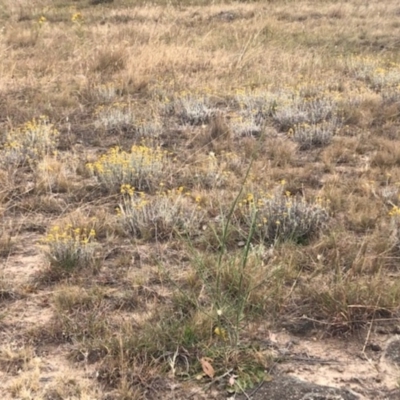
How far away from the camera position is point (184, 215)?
14.1ft

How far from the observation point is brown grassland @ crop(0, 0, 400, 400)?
Answer: 290 centimetres

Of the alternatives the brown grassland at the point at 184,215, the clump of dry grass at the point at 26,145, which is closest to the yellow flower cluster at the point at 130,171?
the brown grassland at the point at 184,215

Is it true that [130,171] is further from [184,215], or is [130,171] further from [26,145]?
[26,145]

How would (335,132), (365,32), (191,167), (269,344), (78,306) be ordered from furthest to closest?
(365,32) < (335,132) < (191,167) < (78,306) < (269,344)

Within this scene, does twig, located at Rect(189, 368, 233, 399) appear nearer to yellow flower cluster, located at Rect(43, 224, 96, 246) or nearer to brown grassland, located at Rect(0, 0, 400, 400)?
brown grassland, located at Rect(0, 0, 400, 400)

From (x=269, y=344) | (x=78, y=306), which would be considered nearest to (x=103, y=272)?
(x=78, y=306)

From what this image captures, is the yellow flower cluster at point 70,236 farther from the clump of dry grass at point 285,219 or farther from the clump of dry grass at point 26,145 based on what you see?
the clump of dry grass at point 26,145

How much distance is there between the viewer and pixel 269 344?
3010 mm

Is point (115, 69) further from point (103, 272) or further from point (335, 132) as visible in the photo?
point (103, 272)

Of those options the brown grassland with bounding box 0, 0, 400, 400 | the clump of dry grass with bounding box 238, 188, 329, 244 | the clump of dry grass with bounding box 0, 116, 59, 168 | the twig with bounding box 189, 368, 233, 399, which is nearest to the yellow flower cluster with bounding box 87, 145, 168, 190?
the brown grassland with bounding box 0, 0, 400, 400

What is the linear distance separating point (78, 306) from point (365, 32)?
1331 cm

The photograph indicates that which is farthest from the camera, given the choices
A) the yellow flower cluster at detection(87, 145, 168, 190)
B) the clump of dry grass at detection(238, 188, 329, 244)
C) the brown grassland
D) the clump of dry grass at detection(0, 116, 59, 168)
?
the clump of dry grass at detection(0, 116, 59, 168)

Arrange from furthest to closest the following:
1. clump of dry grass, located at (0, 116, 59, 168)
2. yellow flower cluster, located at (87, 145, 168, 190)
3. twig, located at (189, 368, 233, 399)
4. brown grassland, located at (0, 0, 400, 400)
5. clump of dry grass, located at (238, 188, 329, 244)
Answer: clump of dry grass, located at (0, 116, 59, 168)
yellow flower cluster, located at (87, 145, 168, 190)
clump of dry grass, located at (238, 188, 329, 244)
brown grassland, located at (0, 0, 400, 400)
twig, located at (189, 368, 233, 399)

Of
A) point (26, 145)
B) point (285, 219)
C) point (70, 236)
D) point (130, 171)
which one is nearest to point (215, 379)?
point (70, 236)
